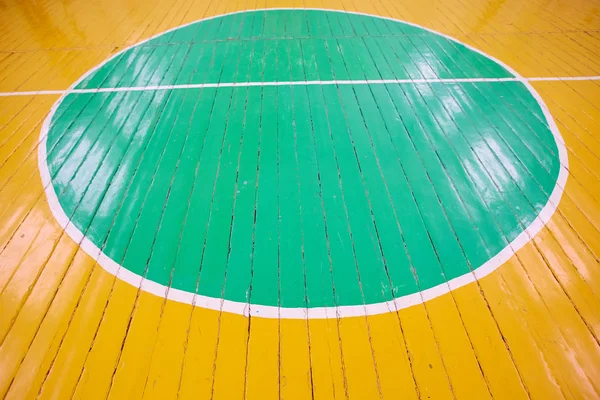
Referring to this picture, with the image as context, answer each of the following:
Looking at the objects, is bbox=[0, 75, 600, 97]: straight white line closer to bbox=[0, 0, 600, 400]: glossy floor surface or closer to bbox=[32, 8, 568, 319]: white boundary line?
bbox=[0, 0, 600, 400]: glossy floor surface

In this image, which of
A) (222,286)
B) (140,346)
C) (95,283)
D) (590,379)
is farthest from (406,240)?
(95,283)

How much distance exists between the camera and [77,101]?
3086mm

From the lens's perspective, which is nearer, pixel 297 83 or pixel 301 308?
pixel 301 308

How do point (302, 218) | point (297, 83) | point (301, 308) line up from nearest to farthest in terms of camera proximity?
point (301, 308) → point (302, 218) → point (297, 83)

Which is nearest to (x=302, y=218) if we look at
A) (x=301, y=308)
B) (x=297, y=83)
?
(x=301, y=308)

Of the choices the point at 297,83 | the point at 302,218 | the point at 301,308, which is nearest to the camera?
the point at 301,308

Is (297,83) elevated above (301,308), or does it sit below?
above

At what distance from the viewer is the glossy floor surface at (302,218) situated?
1.57 metres

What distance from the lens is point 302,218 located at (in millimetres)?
2133

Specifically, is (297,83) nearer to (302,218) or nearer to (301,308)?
(302,218)

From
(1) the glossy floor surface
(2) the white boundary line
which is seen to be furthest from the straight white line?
(2) the white boundary line

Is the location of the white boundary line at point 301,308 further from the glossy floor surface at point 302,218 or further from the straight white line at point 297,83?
the straight white line at point 297,83

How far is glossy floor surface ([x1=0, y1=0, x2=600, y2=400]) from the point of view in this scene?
5.14ft

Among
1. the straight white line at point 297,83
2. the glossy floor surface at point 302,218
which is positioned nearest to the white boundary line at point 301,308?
the glossy floor surface at point 302,218
